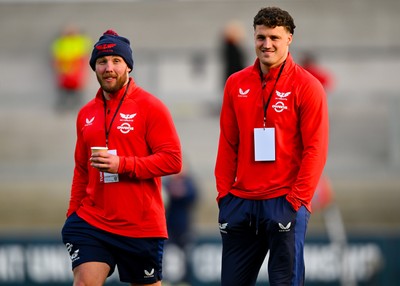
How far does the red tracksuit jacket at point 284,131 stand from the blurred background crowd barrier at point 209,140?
25.4 ft

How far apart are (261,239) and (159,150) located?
0.98 metres

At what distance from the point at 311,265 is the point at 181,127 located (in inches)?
187

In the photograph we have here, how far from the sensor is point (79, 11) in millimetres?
26141

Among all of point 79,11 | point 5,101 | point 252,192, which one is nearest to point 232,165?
A: point 252,192

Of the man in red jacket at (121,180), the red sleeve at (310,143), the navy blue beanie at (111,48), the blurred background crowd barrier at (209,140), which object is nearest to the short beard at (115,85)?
the man in red jacket at (121,180)

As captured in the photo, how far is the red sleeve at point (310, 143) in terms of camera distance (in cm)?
816

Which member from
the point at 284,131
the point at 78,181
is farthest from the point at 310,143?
the point at 78,181

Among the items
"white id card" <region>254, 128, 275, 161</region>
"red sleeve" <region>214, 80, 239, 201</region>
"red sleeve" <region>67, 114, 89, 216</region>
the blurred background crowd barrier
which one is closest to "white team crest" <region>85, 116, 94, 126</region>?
"red sleeve" <region>67, 114, 89, 216</region>

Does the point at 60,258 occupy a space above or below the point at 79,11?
below

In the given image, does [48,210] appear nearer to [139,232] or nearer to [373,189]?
[373,189]

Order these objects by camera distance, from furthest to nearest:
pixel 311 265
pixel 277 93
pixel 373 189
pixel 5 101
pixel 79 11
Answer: pixel 79 11, pixel 5 101, pixel 373 189, pixel 311 265, pixel 277 93

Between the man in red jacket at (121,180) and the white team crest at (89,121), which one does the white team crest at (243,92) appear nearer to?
the man in red jacket at (121,180)

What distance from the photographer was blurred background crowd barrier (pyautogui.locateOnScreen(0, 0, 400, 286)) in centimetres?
1628

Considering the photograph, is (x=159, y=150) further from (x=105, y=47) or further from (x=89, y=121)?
(x=105, y=47)
